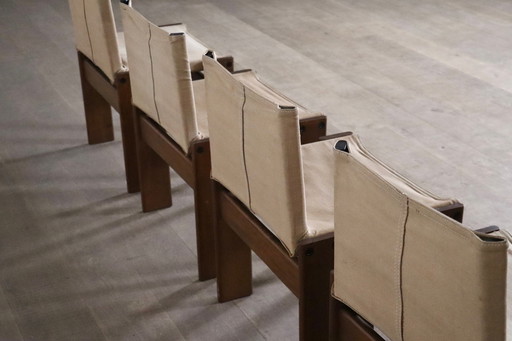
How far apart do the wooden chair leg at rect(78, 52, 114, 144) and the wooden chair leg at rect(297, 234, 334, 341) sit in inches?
80.7

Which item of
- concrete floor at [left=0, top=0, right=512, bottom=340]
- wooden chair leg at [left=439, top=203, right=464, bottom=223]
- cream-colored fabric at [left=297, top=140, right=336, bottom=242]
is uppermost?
wooden chair leg at [left=439, top=203, right=464, bottom=223]

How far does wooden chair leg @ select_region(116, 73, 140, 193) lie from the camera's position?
351cm

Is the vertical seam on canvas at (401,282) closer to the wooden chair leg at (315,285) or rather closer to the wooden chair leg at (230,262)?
the wooden chair leg at (315,285)

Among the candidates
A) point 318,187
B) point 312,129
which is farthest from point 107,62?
point 318,187

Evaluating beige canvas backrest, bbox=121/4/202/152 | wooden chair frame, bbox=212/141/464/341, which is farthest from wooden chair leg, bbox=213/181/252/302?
beige canvas backrest, bbox=121/4/202/152

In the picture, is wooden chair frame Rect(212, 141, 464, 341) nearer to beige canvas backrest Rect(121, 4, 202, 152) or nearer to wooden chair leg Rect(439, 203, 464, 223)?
wooden chair leg Rect(439, 203, 464, 223)

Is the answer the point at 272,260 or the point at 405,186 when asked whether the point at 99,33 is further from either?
the point at 405,186

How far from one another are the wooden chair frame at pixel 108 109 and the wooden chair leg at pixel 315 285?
1.36 m

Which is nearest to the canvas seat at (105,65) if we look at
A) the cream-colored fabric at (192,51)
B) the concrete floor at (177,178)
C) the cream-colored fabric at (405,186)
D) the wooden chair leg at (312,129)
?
the cream-colored fabric at (192,51)

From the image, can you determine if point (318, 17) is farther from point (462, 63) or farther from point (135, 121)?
point (135, 121)

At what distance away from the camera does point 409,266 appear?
5.98 ft

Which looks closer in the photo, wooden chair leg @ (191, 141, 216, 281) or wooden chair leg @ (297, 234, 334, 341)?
wooden chair leg @ (297, 234, 334, 341)

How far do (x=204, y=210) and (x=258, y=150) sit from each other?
2.13ft

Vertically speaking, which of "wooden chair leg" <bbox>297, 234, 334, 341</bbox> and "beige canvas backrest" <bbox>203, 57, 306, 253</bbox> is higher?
"beige canvas backrest" <bbox>203, 57, 306, 253</bbox>
